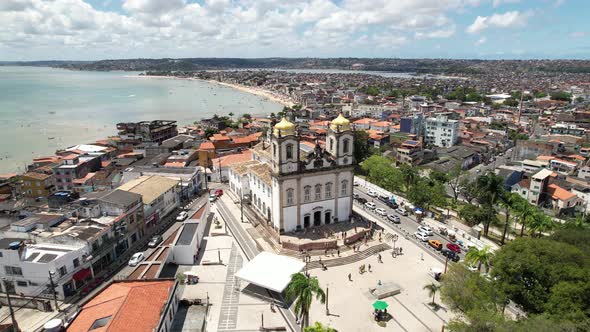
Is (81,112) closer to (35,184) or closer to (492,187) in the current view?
(35,184)

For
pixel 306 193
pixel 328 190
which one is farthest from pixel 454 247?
pixel 306 193

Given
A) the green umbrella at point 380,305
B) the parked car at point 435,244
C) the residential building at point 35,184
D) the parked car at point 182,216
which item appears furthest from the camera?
the residential building at point 35,184

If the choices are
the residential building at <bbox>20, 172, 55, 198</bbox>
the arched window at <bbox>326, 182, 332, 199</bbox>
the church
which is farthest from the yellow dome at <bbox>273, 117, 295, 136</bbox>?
the residential building at <bbox>20, 172, 55, 198</bbox>

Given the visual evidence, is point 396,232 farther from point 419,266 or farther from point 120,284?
point 120,284

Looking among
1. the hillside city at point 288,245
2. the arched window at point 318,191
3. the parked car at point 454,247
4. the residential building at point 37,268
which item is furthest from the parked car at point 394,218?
the residential building at point 37,268

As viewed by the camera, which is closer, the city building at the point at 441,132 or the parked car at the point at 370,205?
the parked car at the point at 370,205

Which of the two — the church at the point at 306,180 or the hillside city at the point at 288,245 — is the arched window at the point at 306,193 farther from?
the hillside city at the point at 288,245

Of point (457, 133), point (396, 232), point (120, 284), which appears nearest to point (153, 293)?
point (120, 284)
